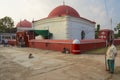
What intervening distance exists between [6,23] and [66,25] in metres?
28.7

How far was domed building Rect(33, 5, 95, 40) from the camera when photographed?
24.9 m

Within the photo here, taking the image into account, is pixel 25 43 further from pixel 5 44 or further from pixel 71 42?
pixel 71 42

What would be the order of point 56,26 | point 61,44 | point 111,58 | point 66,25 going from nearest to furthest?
point 111,58 → point 61,44 → point 66,25 → point 56,26

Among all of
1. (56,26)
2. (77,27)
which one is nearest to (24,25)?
(56,26)

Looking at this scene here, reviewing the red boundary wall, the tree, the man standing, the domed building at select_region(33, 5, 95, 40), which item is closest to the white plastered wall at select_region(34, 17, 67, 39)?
the domed building at select_region(33, 5, 95, 40)

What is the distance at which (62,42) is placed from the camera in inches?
704

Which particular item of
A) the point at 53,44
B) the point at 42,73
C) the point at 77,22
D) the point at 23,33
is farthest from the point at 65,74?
the point at 23,33

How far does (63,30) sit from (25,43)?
22.8ft

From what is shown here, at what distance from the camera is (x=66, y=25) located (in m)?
24.6

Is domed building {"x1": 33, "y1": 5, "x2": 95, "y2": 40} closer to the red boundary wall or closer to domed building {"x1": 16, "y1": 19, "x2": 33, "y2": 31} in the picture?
the red boundary wall

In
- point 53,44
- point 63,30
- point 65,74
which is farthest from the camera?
point 63,30

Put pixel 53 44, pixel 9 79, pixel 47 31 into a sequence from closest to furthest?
pixel 9 79 < pixel 53 44 < pixel 47 31

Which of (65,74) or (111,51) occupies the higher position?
(111,51)

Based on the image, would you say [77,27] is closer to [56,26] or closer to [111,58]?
[56,26]
